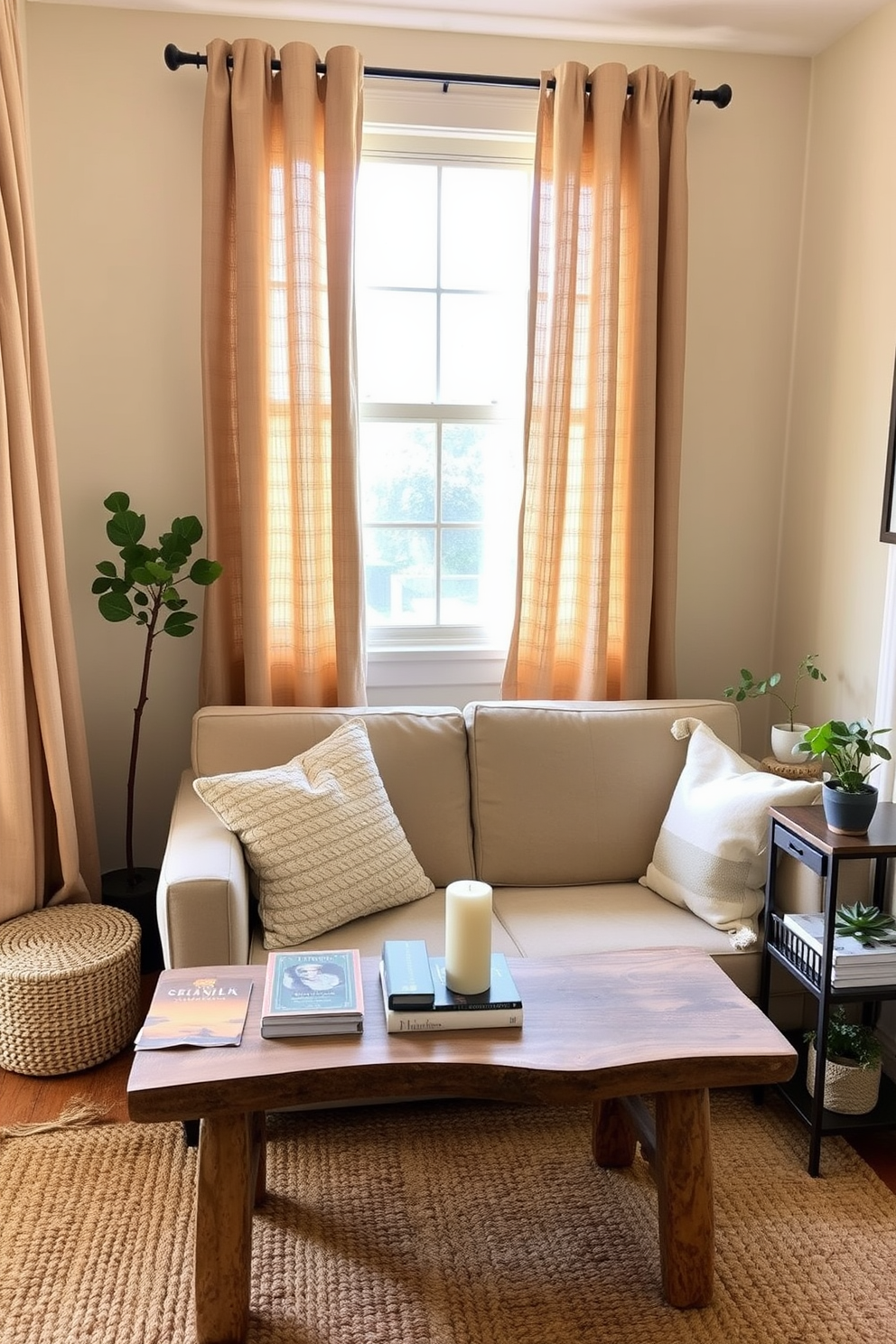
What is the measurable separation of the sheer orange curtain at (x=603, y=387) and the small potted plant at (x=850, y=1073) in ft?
3.74

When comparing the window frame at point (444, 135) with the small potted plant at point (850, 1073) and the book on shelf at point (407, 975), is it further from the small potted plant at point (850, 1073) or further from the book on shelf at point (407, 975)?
the small potted plant at point (850, 1073)

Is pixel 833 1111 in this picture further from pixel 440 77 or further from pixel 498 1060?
pixel 440 77

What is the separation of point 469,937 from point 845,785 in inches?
37.7

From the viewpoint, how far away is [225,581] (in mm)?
2965

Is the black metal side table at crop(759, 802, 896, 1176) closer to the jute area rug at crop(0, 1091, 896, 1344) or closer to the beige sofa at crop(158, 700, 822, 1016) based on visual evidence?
the jute area rug at crop(0, 1091, 896, 1344)

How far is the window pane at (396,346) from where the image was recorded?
3088 millimetres

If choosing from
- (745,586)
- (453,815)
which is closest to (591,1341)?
(453,815)

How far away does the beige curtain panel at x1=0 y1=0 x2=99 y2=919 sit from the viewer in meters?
2.51

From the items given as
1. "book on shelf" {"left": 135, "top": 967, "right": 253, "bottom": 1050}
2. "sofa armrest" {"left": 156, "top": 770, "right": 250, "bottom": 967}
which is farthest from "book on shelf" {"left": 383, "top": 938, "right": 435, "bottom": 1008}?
"sofa armrest" {"left": 156, "top": 770, "right": 250, "bottom": 967}

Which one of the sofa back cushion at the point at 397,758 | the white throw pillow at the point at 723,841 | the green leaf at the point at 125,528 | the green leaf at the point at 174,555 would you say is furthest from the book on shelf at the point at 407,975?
the green leaf at the point at 125,528

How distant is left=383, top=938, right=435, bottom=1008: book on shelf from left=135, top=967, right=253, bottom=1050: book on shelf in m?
0.25

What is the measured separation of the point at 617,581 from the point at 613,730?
522 mm

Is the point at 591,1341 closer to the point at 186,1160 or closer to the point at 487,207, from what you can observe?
the point at 186,1160

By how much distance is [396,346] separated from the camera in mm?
3115
